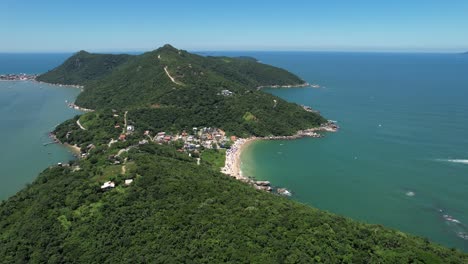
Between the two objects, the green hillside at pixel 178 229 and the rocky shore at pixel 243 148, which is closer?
the green hillside at pixel 178 229

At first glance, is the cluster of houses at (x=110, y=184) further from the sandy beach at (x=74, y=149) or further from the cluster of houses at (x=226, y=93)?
the cluster of houses at (x=226, y=93)

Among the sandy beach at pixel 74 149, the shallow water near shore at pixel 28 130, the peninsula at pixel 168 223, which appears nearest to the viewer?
the peninsula at pixel 168 223

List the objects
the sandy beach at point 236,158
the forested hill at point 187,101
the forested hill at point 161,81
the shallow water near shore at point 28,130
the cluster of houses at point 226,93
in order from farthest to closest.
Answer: the cluster of houses at point 226,93, the forested hill at point 161,81, the forested hill at point 187,101, the shallow water near shore at point 28,130, the sandy beach at point 236,158

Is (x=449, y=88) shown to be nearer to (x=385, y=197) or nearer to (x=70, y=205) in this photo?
(x=385, y=197)

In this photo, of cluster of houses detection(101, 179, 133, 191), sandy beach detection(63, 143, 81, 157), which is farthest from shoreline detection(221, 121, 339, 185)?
sandy beach detection(63, 143, 81, 157)

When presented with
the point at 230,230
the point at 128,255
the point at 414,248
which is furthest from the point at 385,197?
the point at 128,255

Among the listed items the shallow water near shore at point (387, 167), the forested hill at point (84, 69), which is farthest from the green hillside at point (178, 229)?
the forested hill at point (84, 69)
